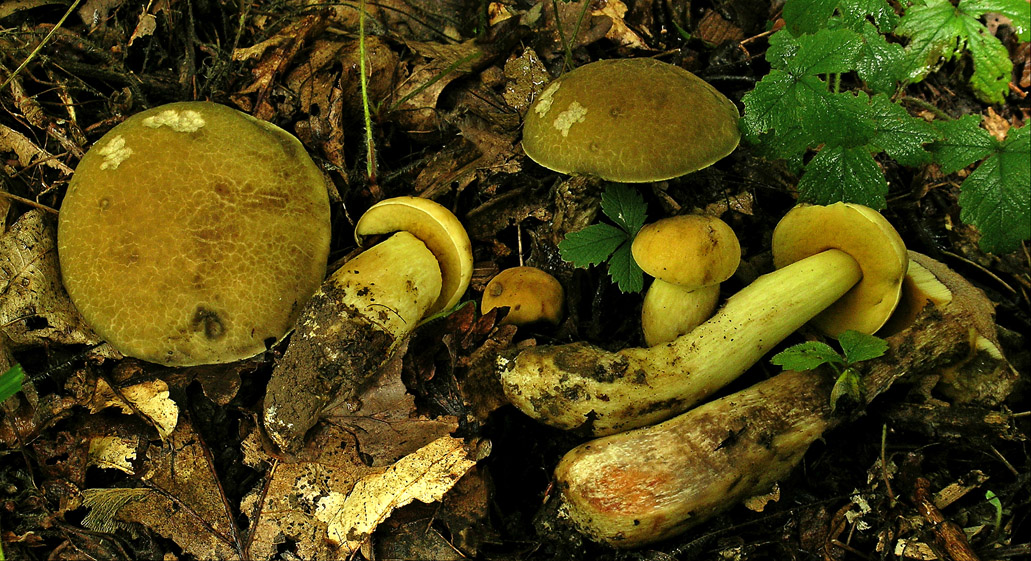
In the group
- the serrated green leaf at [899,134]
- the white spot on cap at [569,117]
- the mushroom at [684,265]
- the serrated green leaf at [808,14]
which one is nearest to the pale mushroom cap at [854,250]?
the serrated green leaf at [899,134]

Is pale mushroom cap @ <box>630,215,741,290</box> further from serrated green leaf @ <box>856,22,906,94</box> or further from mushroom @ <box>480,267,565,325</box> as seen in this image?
serrated green leaf @ <box>856,22,906,94</box>

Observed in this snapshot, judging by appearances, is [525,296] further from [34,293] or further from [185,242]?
[34,293]

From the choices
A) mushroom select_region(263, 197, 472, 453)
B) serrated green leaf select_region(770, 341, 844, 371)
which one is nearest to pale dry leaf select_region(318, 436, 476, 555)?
mushroom select_region(263, 197, 472, 453)

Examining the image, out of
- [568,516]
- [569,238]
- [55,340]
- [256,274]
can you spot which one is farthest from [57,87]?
[568,516]

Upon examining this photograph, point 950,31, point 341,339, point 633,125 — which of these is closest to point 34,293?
point 341,339

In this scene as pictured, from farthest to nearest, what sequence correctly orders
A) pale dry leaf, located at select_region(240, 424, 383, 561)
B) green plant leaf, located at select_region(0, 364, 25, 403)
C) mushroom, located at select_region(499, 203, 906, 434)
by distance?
mushroom, located at select_region(499, 203, 906, 434), pale dry leaf, located at select_region(240, 424, 383, 561), green plant leaf, located at select_region(0, 364, 25, 403)

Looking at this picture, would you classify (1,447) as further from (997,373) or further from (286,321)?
(997,373)
